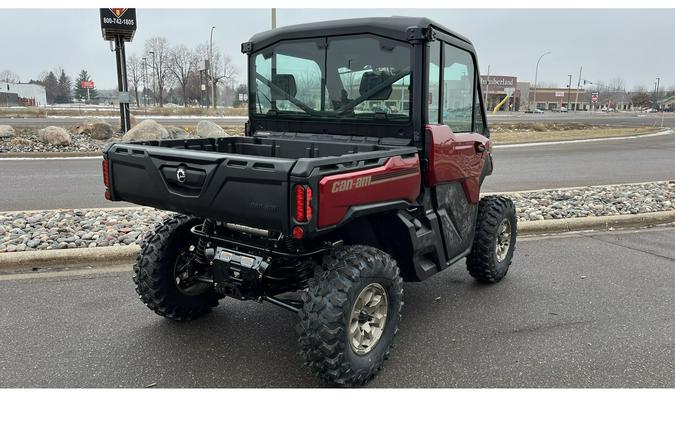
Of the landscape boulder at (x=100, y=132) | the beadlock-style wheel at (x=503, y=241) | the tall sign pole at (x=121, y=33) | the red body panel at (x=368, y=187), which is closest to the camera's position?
the red body panel at (x=368, y=187)

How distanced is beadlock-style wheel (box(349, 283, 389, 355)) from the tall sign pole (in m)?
16.3

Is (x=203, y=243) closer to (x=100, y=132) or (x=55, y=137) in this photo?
(x=55, y=137)

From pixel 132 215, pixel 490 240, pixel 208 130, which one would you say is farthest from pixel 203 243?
pixel 208 130

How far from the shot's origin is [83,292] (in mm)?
4402

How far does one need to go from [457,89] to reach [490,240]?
1.38 metres

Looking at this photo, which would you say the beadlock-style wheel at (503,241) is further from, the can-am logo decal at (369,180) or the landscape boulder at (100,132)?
the landscape boulder at (100,132)

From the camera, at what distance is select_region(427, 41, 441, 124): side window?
361 centimetres

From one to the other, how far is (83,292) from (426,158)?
3.07 meters

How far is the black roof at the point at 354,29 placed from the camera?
3.51m

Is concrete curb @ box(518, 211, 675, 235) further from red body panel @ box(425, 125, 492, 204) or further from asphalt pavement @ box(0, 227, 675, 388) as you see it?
red body panel @ box(425, 125, 492, 204)

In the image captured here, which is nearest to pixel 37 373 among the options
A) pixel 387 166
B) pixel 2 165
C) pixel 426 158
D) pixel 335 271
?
pixel 335 271

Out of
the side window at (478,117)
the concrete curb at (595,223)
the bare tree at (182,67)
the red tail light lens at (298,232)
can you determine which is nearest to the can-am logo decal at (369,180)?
the red tail light lens at (298,232)

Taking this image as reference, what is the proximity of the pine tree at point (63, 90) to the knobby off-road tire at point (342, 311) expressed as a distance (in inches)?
4255

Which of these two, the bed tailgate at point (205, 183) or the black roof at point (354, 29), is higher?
the black roof at point (354, 29)
